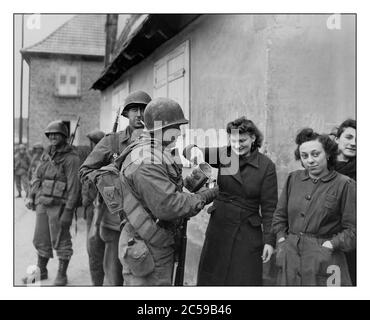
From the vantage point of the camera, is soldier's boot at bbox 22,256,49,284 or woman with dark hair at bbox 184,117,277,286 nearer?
woman with dark hair at bbox 184,117,277,286

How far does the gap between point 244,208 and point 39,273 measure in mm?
2641

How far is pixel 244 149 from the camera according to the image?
324 centimetres

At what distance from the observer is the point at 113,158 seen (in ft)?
12.4

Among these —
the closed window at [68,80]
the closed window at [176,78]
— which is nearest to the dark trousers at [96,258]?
the closed window at [176,78]

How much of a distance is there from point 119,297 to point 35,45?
2903 millimetres

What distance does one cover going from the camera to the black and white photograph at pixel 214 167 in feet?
9.25

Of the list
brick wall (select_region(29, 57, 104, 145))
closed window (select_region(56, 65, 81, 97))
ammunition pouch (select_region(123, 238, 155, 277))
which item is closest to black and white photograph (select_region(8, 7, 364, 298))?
ammunition pouch (select_region(123, 238, 155, 277))

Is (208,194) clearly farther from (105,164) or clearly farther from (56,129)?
(56,129)

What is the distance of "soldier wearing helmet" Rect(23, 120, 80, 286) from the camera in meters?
4.75

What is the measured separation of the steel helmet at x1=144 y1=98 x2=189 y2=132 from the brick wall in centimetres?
346

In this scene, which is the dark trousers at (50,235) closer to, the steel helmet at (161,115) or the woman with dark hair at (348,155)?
the steel helmet at (161,115)

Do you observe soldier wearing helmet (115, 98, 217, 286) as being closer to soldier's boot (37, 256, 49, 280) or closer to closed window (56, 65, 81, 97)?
soldier's boot (37, 256, 49, 280)

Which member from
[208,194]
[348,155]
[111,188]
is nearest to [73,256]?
[111,188]
